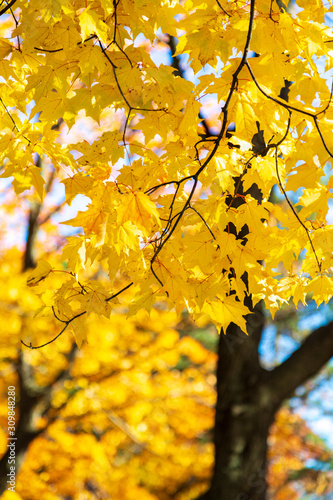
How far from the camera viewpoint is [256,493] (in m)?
4.07

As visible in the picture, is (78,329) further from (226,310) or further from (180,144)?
(180,144)

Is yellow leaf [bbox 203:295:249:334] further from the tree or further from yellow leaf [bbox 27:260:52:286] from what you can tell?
yellow leaf [bbox 27:260:52:286]

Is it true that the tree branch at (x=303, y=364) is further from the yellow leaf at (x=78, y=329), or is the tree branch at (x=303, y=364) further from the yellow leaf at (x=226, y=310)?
the yellow leaf at (x=78, y=329)

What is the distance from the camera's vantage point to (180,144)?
6.10 ft

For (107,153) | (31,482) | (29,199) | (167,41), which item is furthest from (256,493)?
(31,482)

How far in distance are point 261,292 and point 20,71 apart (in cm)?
156

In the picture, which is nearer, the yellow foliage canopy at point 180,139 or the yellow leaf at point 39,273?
the yellow foliage canopy at point 180,139

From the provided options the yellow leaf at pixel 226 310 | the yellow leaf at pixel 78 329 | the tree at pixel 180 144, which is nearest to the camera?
the tree at pixel 180 144

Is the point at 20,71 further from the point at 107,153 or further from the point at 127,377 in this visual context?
the point at 127,377

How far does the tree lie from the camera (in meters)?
1.59

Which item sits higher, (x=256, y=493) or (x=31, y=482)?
(x=31, y=482)

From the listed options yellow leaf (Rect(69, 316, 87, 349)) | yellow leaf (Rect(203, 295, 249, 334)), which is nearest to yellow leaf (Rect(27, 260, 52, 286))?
yellow leaf (Rect(69, 316, 87, 349))

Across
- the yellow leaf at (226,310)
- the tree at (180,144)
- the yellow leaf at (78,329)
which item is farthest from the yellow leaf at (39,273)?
the yellow leaf at (226,310)

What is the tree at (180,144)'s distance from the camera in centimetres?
159
